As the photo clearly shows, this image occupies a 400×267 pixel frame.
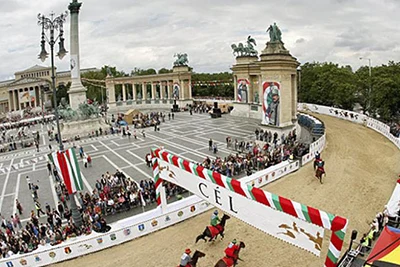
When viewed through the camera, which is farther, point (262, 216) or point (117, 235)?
point (117, 235)

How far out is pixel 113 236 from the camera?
14016mm

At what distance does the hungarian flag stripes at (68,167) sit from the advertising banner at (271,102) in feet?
66.4

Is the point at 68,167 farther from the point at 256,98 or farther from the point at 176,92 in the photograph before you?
the point at 176,92

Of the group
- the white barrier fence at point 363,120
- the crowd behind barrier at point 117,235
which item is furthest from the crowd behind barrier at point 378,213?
the crowd behind barrier at point 117,235

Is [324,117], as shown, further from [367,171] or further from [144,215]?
[144,215]

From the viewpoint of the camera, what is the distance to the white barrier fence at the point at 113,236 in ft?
42.5

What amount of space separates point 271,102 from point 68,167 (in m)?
20.6

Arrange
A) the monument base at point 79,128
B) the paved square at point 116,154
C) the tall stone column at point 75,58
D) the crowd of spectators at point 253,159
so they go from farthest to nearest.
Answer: the monument base at point 79,128
the tall stone column at point 75,58
the paved square at point 116,154
the crowd of spectators at point 253,159

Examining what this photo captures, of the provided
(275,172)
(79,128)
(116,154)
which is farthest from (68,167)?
(79,128)

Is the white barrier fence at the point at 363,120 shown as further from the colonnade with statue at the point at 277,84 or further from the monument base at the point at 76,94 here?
the monument base at the point at 76,94

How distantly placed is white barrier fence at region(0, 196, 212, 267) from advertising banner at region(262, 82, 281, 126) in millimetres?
15945

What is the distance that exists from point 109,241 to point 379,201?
549 inches

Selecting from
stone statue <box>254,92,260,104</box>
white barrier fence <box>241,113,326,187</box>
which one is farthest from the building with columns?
white barrier fence <box>241,113,326,187</box>

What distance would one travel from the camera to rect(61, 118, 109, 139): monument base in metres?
39.4
